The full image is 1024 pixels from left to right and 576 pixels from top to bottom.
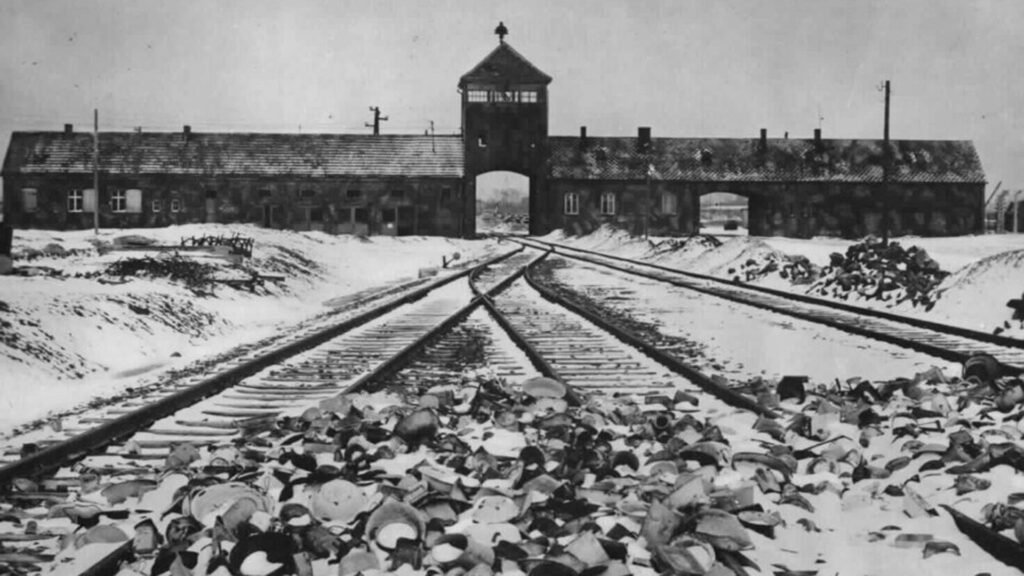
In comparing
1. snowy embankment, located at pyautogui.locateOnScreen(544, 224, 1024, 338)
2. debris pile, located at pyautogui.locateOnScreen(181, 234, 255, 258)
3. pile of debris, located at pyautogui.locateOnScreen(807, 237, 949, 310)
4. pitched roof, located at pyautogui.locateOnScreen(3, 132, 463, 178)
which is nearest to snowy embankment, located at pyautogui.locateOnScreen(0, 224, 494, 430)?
debris pile, located at pyautogui.locateOnScreen(181, 234, 255, 258)

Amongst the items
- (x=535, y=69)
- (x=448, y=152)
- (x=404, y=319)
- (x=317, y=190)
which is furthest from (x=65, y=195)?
(x=404, y=319)

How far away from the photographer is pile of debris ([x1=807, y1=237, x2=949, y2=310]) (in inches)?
631

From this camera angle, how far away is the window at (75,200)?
5331 cm

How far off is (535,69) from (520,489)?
5403 centimetres

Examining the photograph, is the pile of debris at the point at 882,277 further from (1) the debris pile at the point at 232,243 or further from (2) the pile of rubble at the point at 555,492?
(1) the debris pile at the point at 232,243

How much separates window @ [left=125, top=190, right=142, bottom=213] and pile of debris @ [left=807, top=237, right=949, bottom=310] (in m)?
43.4

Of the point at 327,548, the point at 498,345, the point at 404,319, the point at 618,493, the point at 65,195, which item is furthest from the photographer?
the point at 65,195

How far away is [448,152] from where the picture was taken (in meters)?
54.8

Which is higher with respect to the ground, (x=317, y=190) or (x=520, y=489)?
(x=317, y=190)

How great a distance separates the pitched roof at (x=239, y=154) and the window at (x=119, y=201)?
121cm

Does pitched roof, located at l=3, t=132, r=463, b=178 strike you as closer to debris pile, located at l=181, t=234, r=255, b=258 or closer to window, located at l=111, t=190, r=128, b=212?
window, located at l=111, t=190, r=128, b=212

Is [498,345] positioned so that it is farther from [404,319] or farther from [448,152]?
[448,152]

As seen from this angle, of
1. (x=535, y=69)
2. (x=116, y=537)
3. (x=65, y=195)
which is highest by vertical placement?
(x=535, y=69)

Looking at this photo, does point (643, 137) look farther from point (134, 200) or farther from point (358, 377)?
point (358, 377)
